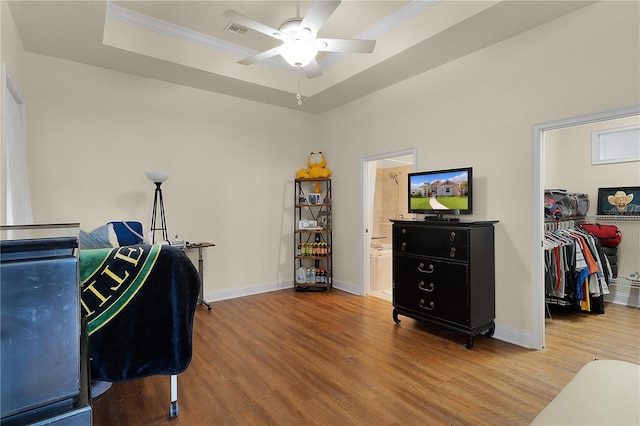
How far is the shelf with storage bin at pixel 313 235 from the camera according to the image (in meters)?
4.96

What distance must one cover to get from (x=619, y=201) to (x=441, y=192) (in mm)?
2595

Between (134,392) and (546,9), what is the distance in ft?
13.8

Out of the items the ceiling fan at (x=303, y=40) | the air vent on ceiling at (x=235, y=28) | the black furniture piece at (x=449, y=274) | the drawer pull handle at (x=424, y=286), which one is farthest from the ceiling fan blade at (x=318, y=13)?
the drawer pull handle at (x=424, y=286)

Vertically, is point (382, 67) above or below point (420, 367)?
above

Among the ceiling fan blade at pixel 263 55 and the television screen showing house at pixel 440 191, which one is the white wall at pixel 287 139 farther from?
the ceiling fan blade at pixel 263 55

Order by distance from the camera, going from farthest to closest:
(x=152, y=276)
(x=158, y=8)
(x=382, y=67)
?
1. (x=382, y=67)
2. (x=158, y=8)
3. (x=152, y=276)

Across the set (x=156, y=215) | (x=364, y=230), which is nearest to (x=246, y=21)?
(x=156, y=215)

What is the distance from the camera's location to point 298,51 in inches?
104

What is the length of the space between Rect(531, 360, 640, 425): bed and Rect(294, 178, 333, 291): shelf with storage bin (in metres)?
3.94

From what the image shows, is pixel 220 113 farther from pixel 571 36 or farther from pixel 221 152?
pixel 571 36

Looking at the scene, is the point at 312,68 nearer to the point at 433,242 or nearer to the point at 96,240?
the point at 433,242

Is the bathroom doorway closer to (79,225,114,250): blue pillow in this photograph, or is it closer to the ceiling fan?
the ceiling fan

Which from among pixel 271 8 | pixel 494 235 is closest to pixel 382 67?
pixel 271 8

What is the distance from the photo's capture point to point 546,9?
8.39 feet
